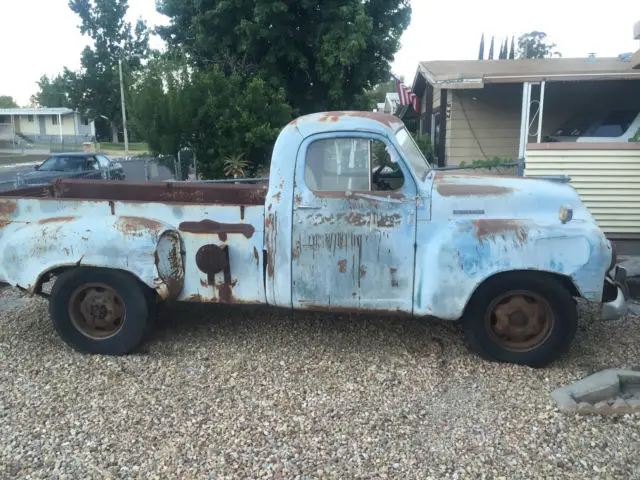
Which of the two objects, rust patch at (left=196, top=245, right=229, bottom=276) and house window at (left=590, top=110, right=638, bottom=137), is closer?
rust patch at (left=196, top=245, right=229, bottom=276)

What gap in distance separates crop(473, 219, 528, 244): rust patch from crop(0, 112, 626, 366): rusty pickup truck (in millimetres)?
10

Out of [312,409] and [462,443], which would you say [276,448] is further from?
[462,443]

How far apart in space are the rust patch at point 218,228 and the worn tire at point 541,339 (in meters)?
1.83

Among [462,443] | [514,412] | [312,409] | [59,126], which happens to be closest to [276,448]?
[312,409]

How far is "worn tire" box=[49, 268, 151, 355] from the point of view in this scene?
4750mm

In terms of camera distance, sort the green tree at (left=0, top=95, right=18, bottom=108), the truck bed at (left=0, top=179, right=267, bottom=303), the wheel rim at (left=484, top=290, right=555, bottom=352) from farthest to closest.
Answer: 1. the green tree at (left=0, top=95, right=18, bottom=108)
2. the truck bed at (left=0, top=179, right=267, bottom=303)
3. the wheel rim at (left=484, top=290, right=555, bottom=352)

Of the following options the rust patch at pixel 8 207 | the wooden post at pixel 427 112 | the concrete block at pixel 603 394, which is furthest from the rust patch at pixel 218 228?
the wooden post at pixel 427 112

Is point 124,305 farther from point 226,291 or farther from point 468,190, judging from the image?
point 468,190

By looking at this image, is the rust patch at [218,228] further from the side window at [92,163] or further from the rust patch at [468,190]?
the side window at [92,163]

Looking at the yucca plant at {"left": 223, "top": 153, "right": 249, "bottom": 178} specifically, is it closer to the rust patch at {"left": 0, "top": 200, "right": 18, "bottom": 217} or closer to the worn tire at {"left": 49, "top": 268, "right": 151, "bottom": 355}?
the rust patch at {"left": 0, "top": 200, "right": 18, "bottom": 217}

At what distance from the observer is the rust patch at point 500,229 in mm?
4270

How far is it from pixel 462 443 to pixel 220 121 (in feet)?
37.3

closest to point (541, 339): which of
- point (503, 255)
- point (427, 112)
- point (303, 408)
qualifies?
point (503, 255)

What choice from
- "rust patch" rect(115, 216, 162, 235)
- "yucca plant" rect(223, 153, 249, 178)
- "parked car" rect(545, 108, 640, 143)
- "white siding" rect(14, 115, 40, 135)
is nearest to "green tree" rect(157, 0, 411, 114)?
"yucca plant" rect(223, 153, 249, 178)
